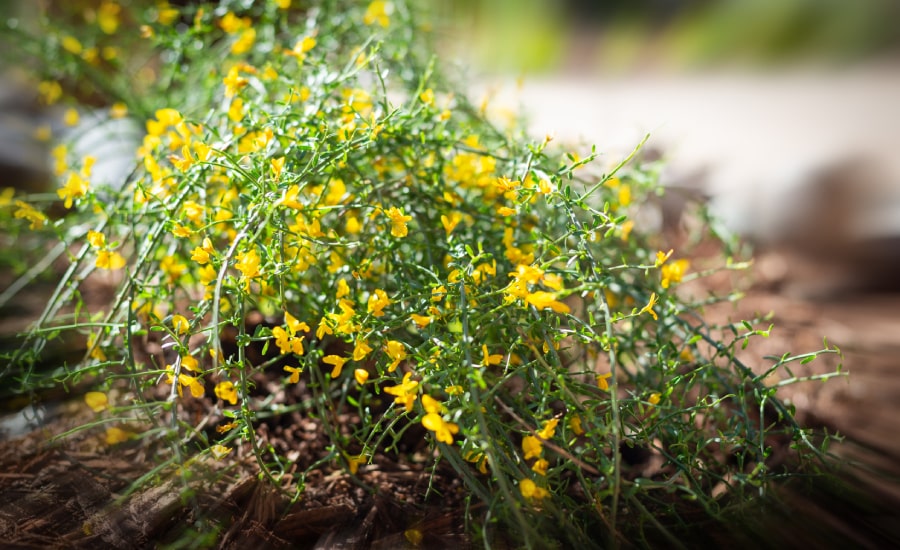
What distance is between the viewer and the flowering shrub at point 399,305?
66 centimetres

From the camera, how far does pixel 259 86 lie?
A: 2.97ft

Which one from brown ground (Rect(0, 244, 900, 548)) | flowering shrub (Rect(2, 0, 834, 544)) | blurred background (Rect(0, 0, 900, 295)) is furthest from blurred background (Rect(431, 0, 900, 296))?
brown ground (Rect(0, 244, 900, 548))

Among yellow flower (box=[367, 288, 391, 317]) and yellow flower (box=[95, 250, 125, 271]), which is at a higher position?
yellow flower (box=[95, 250, 125, 271])

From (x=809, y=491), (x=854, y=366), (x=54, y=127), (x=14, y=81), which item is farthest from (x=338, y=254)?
(x=14, y=81)

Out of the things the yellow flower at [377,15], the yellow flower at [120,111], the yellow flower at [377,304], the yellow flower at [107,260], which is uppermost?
the yellow flower at [377,15]

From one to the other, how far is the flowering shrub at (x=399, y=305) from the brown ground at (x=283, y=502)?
0.18 feet

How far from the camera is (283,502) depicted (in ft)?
2.67

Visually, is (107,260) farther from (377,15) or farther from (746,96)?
(746,96)

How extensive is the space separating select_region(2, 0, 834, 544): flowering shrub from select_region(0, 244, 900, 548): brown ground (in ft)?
0.18

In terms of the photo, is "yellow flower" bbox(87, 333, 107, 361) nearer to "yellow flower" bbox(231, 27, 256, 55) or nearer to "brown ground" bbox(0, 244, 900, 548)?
"brown ground" bbox(0, 244, 900, 548)

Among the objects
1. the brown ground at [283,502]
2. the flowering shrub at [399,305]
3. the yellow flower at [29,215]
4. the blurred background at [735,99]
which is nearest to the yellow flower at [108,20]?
the blurred background at [735,99]

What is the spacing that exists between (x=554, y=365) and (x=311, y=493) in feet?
1.31

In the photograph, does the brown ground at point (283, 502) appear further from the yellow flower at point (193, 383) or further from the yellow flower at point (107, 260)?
the yellow flower at point (107, 260)

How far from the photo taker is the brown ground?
2.42 feet
